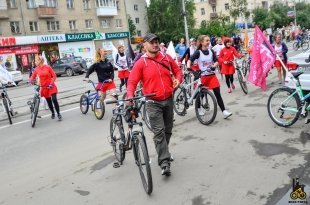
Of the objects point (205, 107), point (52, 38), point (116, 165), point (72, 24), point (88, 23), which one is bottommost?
point (116, 165)

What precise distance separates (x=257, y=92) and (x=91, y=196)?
765cm

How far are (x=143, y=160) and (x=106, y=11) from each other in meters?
51.5

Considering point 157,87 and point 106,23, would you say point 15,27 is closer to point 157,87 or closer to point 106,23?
point 106,23

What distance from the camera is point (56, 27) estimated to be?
48.5 m

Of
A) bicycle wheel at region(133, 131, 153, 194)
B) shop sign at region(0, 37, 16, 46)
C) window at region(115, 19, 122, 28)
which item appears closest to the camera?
bicycle wheel at region(133, 131, 153, 194)

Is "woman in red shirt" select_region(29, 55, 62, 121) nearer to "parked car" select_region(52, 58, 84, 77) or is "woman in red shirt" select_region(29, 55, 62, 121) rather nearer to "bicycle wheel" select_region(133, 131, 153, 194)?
"bicycle wheel" select_region(133, 131, 153, 194)

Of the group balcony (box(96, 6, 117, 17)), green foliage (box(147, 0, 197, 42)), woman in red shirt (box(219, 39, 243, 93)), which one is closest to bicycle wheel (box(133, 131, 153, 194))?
woman in red shirt (box(219, 39, 243, 93))

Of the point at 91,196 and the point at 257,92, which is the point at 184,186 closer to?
the point at 91,196

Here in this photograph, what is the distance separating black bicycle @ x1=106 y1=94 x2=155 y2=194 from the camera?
462 centimetres

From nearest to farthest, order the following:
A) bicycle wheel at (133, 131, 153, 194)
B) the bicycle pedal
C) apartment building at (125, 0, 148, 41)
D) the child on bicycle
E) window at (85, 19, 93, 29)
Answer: bicycle wheel at (133, 131, 153, 194)
the bicycle pedal
the child on bicycle
window at (85, 19, 93, 29)
apartment building at (125, 0, 148, 41)

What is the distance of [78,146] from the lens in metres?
7.32

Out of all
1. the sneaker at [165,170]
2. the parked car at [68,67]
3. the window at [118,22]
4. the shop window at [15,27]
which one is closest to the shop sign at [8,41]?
the shop window at [15,27]

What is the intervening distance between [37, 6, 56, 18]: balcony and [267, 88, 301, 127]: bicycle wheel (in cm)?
4280

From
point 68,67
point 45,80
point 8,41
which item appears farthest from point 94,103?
point 8,41
